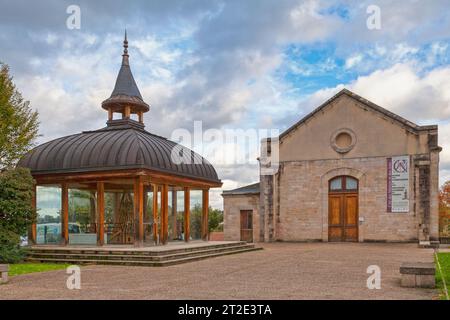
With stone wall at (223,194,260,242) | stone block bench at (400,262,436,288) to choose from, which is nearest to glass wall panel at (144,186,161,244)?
stone block bench at (400,262,436,288)

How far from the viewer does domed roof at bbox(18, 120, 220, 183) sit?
15.4 m

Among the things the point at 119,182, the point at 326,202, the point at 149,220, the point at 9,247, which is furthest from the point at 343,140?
the point at 9,247

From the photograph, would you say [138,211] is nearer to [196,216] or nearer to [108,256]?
[108,256]

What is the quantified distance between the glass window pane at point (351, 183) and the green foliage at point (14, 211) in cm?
1609

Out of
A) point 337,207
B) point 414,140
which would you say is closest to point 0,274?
point 337,207

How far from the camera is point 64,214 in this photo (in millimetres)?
16609

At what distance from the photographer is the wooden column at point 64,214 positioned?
16.4m

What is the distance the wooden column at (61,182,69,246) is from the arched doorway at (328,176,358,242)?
1409 centimetres

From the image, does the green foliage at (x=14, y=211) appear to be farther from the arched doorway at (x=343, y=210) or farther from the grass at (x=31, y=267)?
the arched doorway at (x=343, y=210)

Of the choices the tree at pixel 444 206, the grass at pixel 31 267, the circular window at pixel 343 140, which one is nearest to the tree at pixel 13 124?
the grass at pixel 31 267

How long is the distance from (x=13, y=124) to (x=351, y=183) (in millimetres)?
16744

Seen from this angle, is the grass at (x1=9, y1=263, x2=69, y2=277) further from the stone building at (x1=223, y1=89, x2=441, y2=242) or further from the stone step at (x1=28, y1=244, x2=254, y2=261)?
the stone building at (x1=223, y1=89, x2=441, y2=242)

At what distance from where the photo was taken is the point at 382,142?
24109 millimetres
